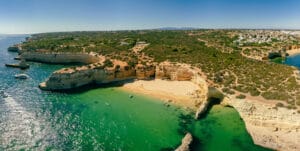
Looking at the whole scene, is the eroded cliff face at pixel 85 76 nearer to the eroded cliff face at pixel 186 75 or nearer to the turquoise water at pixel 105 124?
the turquoise water at pixel 105 124

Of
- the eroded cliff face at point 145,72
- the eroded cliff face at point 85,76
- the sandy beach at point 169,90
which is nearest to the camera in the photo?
the sandy beach at point 169,90

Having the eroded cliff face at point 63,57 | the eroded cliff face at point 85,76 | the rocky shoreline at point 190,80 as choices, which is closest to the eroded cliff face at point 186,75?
the rocky shoreline at point 190,80

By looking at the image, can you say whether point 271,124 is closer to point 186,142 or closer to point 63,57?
point 186,142

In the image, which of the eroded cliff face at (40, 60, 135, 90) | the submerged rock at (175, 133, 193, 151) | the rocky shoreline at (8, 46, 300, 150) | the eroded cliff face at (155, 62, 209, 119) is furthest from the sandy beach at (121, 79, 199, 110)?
the submerged rock at (175, 133, 193, 151)

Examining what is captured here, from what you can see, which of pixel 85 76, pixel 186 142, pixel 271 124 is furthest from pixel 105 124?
pixel 271 124

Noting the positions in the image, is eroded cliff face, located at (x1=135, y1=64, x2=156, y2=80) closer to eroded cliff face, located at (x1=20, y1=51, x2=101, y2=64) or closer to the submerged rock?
eroded cliff face, located at (x1=20, y1=51, x2=101, y2=64)

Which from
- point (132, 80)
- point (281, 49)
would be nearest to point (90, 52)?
point (132, 80)

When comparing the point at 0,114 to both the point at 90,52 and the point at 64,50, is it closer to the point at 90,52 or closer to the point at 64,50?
the point at 90,52
